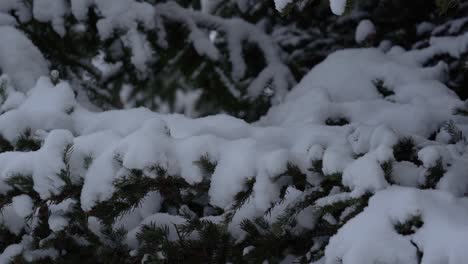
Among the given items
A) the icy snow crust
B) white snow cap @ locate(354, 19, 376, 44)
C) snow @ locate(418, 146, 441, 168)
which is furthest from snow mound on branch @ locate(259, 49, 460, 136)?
snow @ locate(418, 146, 441, 168)

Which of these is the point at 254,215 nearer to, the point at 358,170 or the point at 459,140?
the point at 358,170

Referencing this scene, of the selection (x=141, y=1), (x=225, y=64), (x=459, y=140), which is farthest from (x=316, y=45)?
(x=459, y=140)

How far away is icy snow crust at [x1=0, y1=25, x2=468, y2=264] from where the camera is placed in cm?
146

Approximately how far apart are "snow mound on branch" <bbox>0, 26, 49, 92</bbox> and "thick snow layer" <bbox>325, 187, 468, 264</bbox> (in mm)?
2007

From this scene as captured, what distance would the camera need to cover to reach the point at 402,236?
1448 millimetres

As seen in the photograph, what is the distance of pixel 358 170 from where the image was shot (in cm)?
160

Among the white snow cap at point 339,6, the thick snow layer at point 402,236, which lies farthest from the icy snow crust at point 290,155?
the white snow cap at point 339,6

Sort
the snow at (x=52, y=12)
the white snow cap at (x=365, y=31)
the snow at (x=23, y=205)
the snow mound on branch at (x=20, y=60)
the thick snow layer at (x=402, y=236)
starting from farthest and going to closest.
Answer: the white snow cap at (x=365, y=31)
the snow at (x=52, y=12)
the snow mound on branch at (x=20, y=60)
the snow at (x=23, y=205)
the thick snow layer at (x=402, y=236)

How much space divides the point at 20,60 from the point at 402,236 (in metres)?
2.29

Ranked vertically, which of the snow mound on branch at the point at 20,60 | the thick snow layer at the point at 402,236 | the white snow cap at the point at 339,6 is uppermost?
the white snow cap at the point at 339,6

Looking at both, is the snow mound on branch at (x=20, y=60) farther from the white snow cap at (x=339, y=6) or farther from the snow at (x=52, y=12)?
the white snow cap at (x=339, y=6)

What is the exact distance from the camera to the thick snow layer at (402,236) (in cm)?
135

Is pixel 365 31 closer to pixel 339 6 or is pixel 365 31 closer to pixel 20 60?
pixel 339 6

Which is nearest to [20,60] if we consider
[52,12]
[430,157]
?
[52,12]
